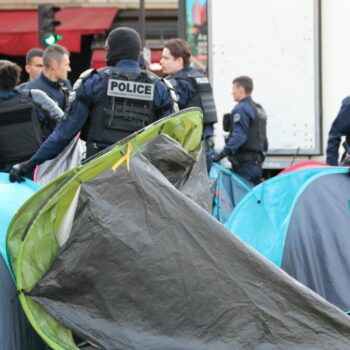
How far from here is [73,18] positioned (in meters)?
21.6

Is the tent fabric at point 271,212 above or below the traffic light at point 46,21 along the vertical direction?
below

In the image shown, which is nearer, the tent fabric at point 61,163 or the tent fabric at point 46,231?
the tent fabric at point 46,231

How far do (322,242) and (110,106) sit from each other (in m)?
→ 1.54

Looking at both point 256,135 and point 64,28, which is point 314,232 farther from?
point 64,28

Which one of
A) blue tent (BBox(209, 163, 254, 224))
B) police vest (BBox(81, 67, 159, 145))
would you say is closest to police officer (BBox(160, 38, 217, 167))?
blue tent (BBox(209, 163, 254, 224))

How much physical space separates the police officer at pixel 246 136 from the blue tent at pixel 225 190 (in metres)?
0.61

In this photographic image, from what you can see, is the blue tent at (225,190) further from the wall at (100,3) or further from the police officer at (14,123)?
the wall at (100,3)

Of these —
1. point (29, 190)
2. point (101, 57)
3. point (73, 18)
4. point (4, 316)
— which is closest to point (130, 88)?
point (29, 190)

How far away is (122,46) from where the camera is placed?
6.35 metres

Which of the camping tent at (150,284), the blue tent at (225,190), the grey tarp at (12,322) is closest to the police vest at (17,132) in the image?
the blue tent at (225,190)

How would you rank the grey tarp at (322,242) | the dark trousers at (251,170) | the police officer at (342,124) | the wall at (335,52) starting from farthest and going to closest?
the wall at (335,52), the dark trousers at (251,170), the police officer at (342,124), the grey tarp at (322,242)

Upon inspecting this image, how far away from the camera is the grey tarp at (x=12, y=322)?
14.7 ft

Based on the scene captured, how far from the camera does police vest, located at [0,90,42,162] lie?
7.41 m

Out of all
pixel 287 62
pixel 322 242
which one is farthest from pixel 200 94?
pixel 322 242
